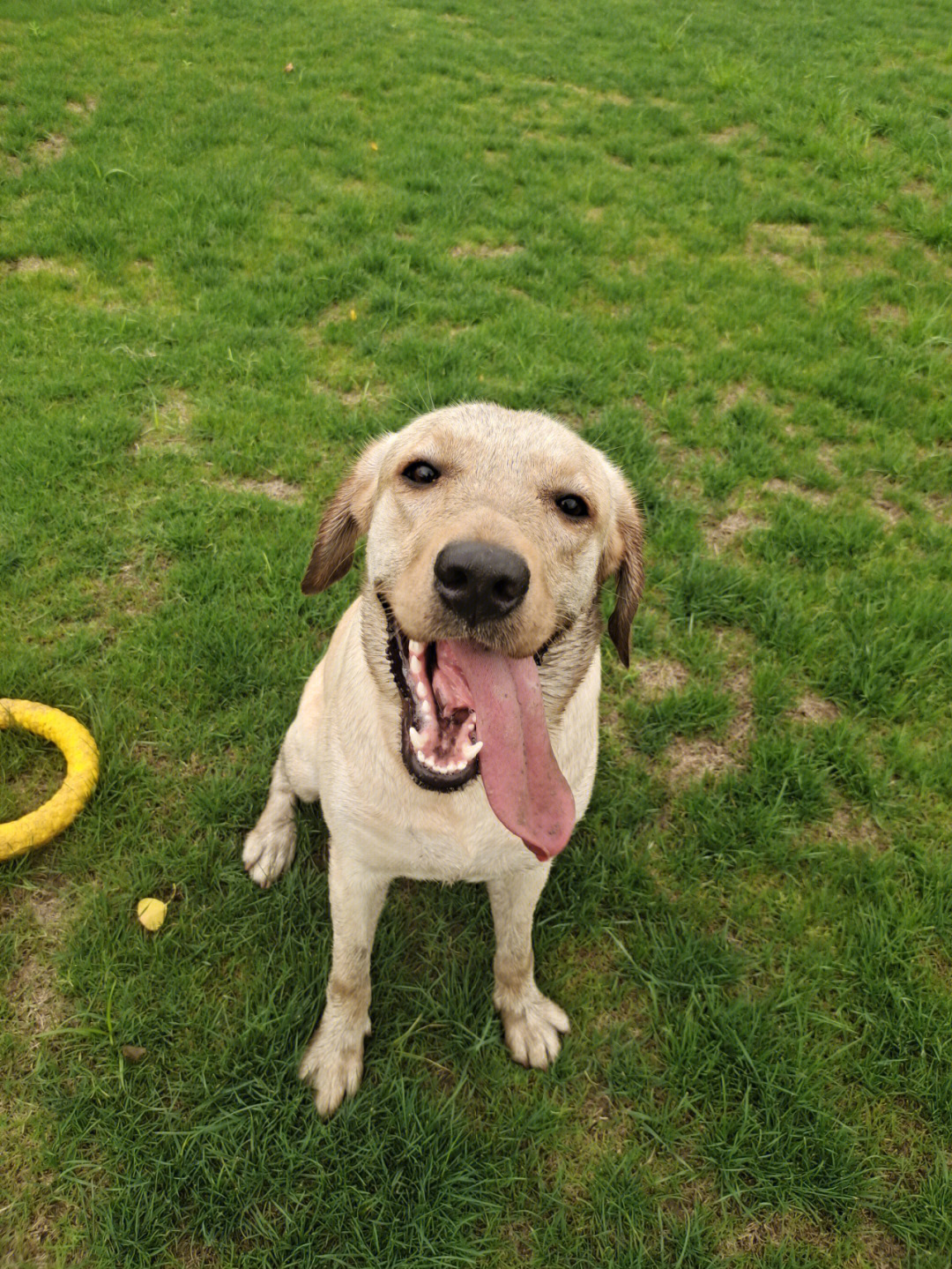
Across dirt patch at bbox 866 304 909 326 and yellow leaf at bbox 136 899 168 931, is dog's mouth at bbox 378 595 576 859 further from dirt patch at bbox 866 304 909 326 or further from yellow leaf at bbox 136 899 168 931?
dirt patch at bbox 866 304 909 326

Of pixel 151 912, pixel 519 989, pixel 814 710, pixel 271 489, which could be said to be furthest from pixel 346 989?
pixel 271 489

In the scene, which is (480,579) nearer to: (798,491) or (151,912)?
(151,912)

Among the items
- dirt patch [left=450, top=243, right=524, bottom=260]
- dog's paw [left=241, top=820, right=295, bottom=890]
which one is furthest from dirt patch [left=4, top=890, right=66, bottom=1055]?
dirt patch [left=450, top=243, right=524, bottom=260]

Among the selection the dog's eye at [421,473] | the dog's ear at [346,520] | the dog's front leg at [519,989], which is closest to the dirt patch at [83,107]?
the dog's ear at [346,520]

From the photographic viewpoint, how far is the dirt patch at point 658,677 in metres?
3.29

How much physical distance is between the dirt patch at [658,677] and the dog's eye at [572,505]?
147 centimetres

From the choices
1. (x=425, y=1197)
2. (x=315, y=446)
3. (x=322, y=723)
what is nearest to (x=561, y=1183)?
(x=425, y=1197)

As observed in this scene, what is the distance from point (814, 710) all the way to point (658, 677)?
0.67 m

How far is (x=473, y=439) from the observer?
196cm

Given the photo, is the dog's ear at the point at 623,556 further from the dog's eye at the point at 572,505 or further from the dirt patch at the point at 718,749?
the dirt patch at the point at 718,749

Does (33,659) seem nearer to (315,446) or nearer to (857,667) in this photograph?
(315,446)

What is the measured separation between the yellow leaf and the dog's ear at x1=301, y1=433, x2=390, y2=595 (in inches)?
44.2

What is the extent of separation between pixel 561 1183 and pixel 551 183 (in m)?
7.29

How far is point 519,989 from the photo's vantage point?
234 centimetres
